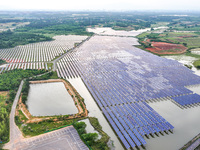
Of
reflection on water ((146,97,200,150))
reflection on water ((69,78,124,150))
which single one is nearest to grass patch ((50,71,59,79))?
reflection on water ((69,78,124,150))

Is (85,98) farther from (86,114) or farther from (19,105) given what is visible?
(19,105)

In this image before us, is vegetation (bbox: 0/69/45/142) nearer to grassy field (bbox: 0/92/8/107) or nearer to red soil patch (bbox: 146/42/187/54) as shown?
grassy field (bbox: 0/92/8/107)

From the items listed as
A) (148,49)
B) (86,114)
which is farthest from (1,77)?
(148,49)

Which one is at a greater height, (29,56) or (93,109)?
(29,56)

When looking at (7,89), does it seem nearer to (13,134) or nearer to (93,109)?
(13,134)

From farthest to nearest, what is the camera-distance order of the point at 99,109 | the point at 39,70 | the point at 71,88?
the point at 39,70, the point at 71,88, the point at 99,109

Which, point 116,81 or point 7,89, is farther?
point 116,81

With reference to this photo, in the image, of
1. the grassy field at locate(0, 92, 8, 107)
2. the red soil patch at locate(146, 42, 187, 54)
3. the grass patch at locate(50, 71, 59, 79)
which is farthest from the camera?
the red soil patch at locate(146, 42, 187, 54)

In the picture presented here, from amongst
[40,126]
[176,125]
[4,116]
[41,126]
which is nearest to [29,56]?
[4,116]
